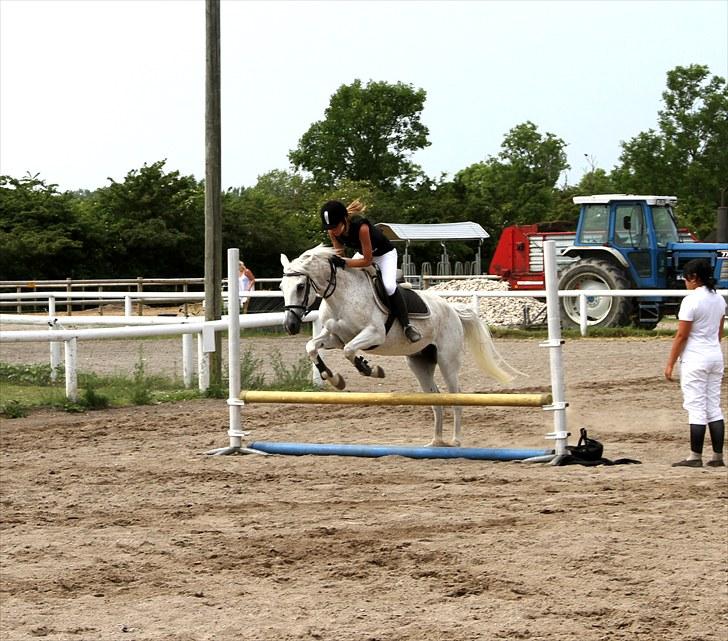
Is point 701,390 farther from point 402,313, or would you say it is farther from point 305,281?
point 305,281

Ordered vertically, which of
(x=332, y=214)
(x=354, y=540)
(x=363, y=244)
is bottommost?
(x=354, y=540)

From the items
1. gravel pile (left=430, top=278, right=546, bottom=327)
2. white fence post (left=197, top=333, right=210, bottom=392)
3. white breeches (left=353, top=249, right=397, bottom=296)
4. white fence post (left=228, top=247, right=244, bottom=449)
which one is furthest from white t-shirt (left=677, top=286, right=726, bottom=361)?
gravel pile (left=430, top=278, right=546, bottom=327)

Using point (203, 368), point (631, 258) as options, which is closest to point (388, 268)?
point (203, 368)

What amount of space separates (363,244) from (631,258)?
16.5 meters

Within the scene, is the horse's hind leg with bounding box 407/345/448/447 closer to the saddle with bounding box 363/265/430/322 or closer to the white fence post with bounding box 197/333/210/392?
the saddle with bounding box 363/265/430/322

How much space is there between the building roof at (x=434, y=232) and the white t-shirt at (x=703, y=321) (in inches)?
973

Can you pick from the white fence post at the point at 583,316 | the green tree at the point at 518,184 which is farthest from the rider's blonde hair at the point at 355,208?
the green tree at the point at 518,184

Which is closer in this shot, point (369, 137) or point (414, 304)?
point (414, 304)

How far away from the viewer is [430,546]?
24.9 ft

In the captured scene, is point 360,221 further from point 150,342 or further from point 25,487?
point 150,342

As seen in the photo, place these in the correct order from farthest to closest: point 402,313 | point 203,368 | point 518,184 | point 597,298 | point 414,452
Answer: point 518,184, point 597,298, point 203,368, point 414,452, point 402,313

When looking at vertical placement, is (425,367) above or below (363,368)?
below

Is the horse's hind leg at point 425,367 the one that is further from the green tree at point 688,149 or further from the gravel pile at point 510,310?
the green tree at point 688,149

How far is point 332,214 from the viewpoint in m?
8.47
